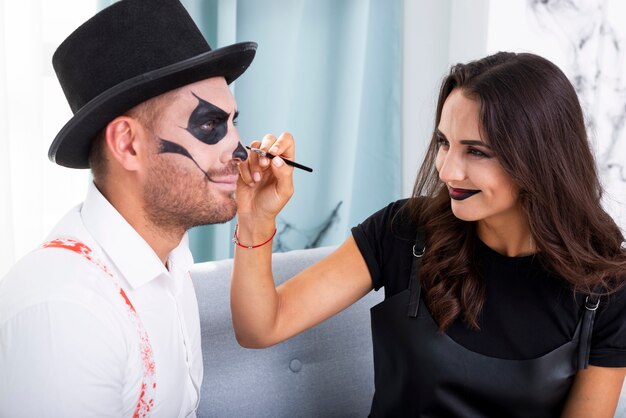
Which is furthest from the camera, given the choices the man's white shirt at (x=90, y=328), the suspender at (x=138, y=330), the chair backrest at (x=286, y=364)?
the chair backrest at (x=286, y=364)

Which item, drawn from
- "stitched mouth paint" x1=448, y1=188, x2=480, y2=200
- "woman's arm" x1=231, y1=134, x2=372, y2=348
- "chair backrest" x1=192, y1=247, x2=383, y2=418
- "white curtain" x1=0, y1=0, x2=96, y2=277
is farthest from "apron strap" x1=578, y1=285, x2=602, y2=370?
"white curtain" x1=0, y1=0, x2=96, y2=277

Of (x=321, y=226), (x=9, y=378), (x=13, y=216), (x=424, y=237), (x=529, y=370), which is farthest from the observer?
(x=321, y=226)

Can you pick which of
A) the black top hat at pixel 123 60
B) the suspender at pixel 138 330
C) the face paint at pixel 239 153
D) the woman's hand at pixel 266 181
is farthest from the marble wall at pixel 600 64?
the suspender at pixel 138 330

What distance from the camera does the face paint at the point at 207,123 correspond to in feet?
3.69

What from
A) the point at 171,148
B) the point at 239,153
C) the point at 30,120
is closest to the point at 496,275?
the point at 239,153

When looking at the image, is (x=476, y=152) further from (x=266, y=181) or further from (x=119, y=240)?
(x=119, y=240)

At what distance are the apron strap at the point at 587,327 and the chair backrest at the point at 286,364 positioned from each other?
550 millimetres

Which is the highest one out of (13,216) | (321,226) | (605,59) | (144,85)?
(144,85)

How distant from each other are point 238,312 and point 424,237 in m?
0.41

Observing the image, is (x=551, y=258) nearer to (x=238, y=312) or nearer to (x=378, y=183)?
(x=238, y=312)

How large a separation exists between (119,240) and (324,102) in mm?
1134

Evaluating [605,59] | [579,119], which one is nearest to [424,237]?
[579,119]

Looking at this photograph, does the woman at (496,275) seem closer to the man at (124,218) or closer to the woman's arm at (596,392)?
the woman's arm at (596,392)

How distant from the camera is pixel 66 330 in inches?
37.8
